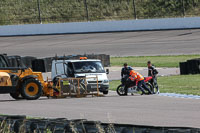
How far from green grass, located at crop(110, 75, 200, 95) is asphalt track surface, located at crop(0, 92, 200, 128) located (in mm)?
1895

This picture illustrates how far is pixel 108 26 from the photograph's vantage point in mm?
51656

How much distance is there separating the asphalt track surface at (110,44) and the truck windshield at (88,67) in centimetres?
1868

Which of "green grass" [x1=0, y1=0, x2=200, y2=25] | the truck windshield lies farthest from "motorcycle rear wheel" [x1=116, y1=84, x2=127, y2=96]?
"green grass" [x1=0, y1=0, x2=200, y2=25]

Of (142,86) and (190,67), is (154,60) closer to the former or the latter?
(190,67)

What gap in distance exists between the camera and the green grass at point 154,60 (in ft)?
119

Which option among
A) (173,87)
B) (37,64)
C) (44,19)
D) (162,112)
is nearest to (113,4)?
(44,19)

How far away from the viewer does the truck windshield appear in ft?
72.3

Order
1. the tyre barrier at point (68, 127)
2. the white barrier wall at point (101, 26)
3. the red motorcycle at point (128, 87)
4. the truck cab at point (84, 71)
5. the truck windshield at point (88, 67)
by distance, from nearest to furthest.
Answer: the tyre barrier at point (68, 127) < the red motorcycle at point (128, 87) < the truck cab at point (84, 71) < the truck windshield at point (88, 67) < the white barrier wall at point (101, 26)

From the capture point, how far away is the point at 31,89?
1920 centimetres

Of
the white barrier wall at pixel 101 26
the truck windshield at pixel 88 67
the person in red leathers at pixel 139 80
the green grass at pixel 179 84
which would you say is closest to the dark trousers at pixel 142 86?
the person in red leathers at pixel 139 80

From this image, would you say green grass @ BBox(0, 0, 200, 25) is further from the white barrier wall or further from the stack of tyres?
the stack of tyres

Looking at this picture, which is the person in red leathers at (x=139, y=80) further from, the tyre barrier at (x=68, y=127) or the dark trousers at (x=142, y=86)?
the tyre barrier at (x=68, y=127)

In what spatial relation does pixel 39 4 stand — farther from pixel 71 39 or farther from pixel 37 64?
pixel 37 64

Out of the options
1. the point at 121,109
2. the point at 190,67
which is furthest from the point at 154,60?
the point at 121,109
